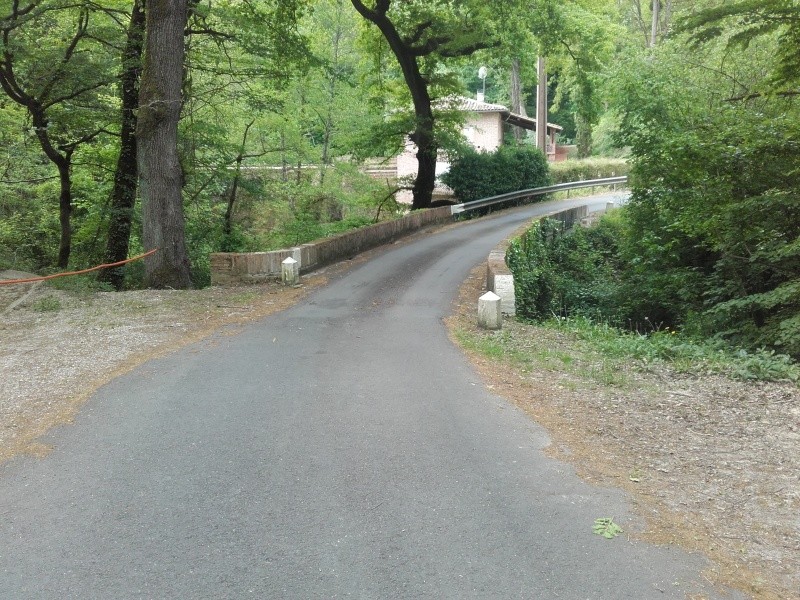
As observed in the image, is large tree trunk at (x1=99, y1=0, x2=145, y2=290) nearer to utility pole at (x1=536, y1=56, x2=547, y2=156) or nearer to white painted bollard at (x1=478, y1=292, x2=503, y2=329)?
white painted bollard at (x1=478, y1=292, x2=503, y2=329)

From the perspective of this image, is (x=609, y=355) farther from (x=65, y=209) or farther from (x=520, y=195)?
(x=520, y=195)

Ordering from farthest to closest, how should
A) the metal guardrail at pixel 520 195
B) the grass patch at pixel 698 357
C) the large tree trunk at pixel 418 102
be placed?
the metal guardrail at pixel 520 195 < the large tree trunk at pixel 418 102 < the grass patch at pixel 698 357

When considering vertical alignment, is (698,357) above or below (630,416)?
above

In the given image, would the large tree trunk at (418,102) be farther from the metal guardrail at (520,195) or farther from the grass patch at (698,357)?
the grass patch at (698,357)

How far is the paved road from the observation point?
14.2ft

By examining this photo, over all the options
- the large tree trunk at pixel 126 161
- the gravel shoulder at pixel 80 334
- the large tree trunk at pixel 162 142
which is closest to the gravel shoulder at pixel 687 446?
the gravel shoulder at pixel 80 334

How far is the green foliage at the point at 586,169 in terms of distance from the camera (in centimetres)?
4072

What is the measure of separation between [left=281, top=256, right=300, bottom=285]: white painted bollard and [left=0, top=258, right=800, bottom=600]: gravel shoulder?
222 centimetres

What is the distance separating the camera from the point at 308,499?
5336mm

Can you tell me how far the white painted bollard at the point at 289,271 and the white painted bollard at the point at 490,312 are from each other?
15.9ft

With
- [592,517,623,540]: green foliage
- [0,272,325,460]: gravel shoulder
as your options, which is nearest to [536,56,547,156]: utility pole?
[0,272,325,460]: gravel shoulder

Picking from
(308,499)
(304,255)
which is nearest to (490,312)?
(304,255)

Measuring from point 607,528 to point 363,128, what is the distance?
24917 millimetres

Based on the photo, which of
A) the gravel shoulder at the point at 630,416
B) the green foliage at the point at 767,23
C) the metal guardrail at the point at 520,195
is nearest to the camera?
the gravel shoulder at the point at 630,416
